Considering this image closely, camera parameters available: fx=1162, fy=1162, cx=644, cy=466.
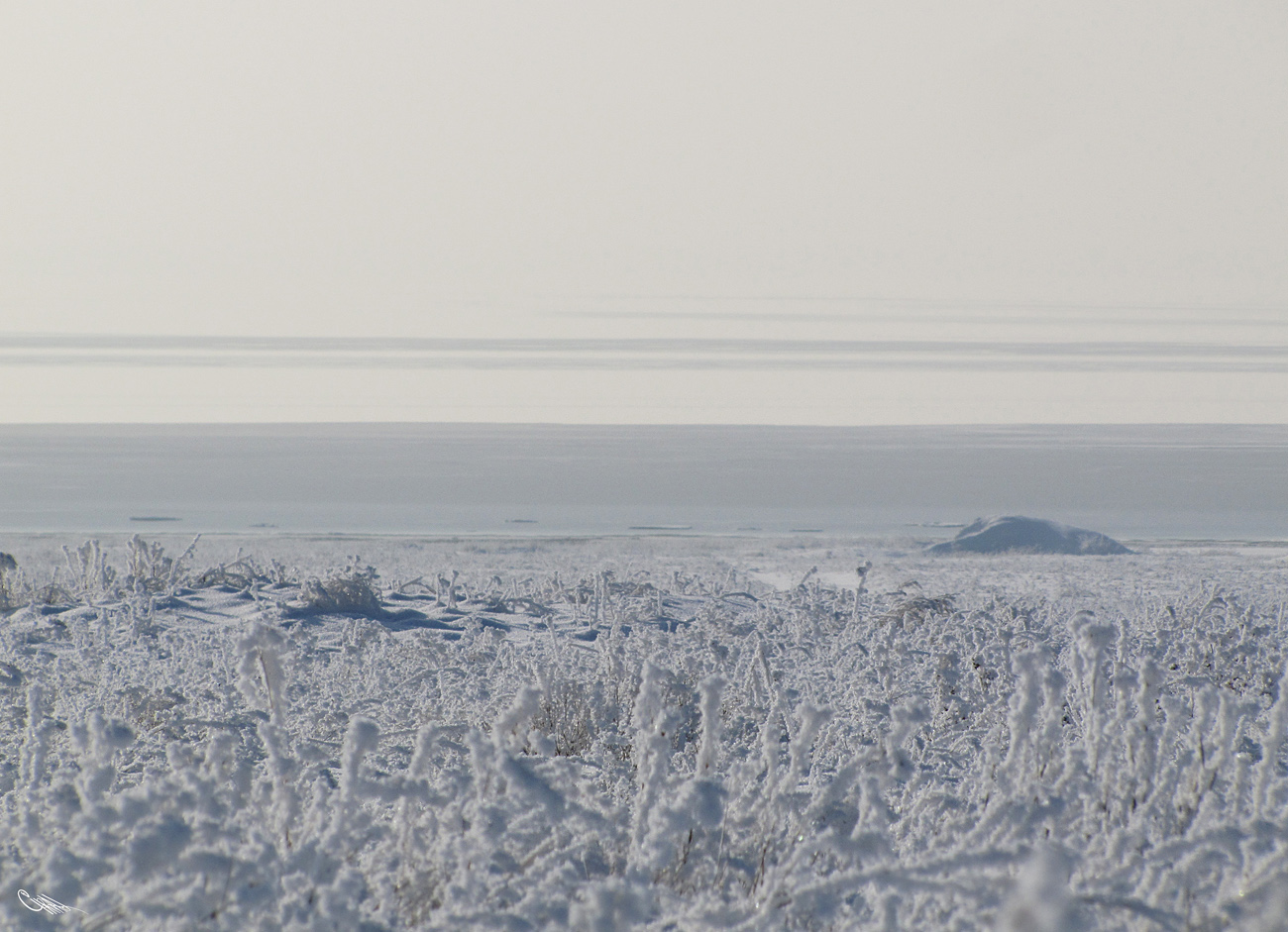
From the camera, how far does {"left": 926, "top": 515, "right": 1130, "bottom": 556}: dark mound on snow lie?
24828 millimetres

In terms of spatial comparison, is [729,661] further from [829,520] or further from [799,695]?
[829,520]

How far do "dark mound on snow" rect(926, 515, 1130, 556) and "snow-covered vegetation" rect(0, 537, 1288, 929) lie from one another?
57.4ft

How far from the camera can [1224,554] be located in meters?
24.4

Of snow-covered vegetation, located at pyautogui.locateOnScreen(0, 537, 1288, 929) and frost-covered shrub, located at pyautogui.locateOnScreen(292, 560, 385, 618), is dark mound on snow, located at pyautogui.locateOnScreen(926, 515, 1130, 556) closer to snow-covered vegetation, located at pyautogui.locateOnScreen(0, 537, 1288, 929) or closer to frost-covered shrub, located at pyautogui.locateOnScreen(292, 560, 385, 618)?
snow-covered vegetation, located at pyautogui.locateOnScreen(0, 537, 1288, 929)

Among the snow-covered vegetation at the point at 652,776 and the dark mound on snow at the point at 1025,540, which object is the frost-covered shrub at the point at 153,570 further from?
the dark mound on snow at the point at 1025,540

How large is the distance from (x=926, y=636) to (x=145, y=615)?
16.5ft

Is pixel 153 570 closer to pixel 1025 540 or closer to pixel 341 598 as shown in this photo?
pixel 341 598

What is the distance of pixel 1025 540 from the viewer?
84.7 ft

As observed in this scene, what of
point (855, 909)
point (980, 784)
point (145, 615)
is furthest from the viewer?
point (145, 615)

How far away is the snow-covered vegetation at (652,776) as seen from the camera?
→ 1.81 metres

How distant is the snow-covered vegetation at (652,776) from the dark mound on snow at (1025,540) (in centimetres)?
1751

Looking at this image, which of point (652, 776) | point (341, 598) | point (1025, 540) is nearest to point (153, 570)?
point (341, 598)

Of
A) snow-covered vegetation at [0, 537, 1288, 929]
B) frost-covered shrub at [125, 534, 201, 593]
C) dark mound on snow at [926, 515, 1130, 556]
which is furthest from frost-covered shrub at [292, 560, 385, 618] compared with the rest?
dark mound on snow at [926, 515, 1130, 556]

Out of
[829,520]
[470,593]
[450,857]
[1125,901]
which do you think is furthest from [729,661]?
[829,520]
